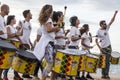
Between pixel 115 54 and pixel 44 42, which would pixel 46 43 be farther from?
pixel 115 54

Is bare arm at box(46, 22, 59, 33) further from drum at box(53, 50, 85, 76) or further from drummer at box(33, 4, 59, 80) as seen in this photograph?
drum at box(53, 50, 85, 76)

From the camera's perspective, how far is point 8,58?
26.1ft

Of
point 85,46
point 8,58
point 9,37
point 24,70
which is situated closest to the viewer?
point 8,58

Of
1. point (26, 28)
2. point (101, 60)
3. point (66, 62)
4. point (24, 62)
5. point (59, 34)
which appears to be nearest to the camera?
point (24, 62)

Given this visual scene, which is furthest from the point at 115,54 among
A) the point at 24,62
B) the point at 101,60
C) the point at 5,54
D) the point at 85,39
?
the point at 5,54

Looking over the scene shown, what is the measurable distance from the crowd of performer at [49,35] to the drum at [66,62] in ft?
0.65

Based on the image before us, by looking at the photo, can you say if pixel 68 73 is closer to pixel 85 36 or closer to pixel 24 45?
pixel 24 45

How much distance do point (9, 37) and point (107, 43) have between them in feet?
13.7

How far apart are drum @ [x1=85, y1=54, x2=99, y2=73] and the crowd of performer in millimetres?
308

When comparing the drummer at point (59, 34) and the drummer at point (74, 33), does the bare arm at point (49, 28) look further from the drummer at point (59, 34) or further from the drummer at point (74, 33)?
the drummer at point (74, 33)

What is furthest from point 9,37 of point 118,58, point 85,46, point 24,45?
point 118,58

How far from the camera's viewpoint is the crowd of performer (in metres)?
8.45

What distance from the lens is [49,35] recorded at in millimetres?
8492

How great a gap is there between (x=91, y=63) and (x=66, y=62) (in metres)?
2.39
